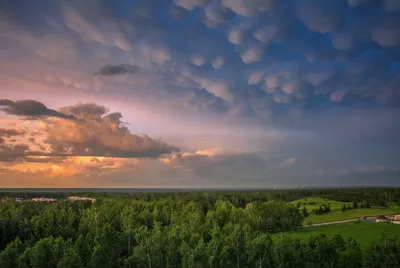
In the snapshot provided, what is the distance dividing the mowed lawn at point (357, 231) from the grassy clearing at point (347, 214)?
1537 cm

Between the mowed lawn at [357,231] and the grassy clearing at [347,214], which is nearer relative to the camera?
the mowed lawn at [357,231]

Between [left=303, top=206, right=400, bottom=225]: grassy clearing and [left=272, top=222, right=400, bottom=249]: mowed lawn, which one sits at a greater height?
[left=303, top=206, right=400, bottom=225]: grassy clearing

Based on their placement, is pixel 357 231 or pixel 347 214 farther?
pixel 347 214

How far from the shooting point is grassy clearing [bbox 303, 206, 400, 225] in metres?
132

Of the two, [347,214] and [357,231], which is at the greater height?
[347,214]

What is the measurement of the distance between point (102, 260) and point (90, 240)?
44.6ft

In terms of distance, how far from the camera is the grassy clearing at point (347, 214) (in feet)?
434

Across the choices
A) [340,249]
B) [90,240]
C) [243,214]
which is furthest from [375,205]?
[90,240]

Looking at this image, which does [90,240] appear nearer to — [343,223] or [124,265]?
[124,265]

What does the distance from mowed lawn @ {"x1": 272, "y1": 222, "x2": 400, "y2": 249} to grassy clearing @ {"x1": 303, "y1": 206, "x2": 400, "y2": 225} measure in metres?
15.4

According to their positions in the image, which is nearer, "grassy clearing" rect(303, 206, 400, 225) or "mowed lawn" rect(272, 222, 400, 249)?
"mowed lawn" rect(272, 222, 400, 249)

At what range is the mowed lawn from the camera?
9503cm

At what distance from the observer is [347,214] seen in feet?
461

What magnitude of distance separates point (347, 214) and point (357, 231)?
130ft
